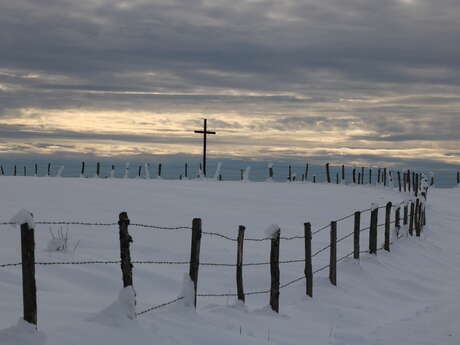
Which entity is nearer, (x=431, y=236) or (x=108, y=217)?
(x=108, y=217)

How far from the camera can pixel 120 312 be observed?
28.7 ft

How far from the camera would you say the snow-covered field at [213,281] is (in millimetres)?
9367

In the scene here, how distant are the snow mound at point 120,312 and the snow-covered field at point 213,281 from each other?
0.7 inches

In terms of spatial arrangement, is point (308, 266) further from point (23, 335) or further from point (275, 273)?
point (23, 335)

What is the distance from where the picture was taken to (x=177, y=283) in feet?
48.7

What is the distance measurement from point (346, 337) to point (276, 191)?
26509 millimetres

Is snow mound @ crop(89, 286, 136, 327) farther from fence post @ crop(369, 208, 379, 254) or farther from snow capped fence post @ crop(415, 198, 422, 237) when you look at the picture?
snow capped fence post @ crop(415, 198, 422, 237)

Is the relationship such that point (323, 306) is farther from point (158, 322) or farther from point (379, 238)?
point (379, 238)

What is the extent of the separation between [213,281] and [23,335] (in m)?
8.37

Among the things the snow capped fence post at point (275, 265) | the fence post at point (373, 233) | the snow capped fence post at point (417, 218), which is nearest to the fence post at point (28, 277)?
the snow capped fence post at point (275, 265)

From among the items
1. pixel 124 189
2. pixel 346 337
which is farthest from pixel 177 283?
pixel 124 189

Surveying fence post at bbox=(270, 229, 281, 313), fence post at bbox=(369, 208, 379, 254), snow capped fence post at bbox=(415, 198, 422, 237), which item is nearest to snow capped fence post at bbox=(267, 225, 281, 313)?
fence post at bbox=(270, 229, 281, 313)

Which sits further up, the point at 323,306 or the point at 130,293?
the point at 130,293

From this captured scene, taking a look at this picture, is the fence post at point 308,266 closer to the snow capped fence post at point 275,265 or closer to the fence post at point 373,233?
the snow capped fence post at point 275,265
